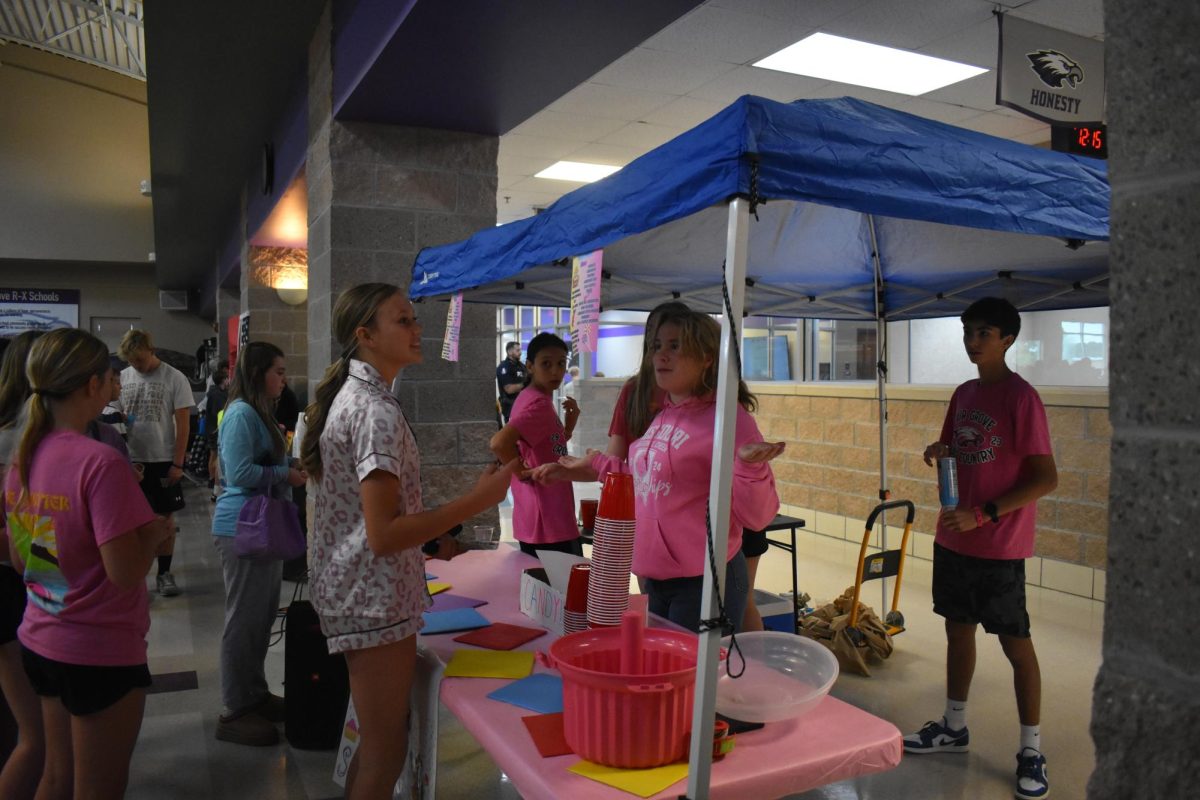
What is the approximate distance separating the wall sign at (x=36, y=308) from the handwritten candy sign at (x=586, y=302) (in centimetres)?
1730

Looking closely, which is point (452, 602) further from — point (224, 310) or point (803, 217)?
point (224, 310)

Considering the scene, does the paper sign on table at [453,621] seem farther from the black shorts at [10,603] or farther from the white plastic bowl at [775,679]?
the black shorts at [10,603]

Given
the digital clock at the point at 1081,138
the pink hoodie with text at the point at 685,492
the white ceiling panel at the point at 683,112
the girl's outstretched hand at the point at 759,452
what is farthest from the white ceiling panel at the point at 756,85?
the girl's outstretched hand at the point at 759,452

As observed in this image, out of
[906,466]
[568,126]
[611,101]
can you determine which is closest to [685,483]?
[906,466]

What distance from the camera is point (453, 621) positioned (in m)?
2.28

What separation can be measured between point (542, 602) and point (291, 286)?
20.4 ft

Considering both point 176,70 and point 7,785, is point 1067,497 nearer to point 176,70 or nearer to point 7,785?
point 7,785

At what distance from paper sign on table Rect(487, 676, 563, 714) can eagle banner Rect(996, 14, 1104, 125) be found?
12.1 ft

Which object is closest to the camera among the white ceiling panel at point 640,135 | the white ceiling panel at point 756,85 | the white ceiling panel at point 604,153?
the white ceiling panel at point 756,85

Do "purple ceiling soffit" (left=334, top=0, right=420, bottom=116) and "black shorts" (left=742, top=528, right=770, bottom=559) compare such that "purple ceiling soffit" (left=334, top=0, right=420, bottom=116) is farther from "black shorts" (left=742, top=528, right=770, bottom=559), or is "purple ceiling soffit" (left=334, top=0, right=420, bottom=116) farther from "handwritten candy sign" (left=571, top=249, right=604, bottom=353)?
"black shorts" (left=742, top=528, right=770, bottom=559)

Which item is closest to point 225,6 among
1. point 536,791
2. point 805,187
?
point 805,187

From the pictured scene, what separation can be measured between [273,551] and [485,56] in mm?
2003

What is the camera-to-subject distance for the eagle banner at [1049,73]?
4.11 metres

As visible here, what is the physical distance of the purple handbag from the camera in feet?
9.65
